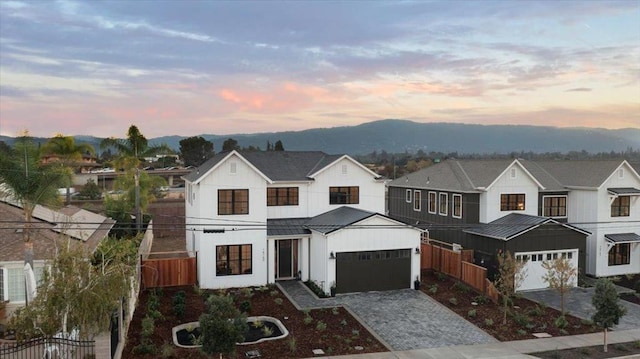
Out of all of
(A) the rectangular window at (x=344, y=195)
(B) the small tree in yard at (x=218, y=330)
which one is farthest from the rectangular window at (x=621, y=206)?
(B) the small tree in yard at (x=218, y=330)

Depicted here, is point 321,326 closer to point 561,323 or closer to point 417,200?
point 561,323

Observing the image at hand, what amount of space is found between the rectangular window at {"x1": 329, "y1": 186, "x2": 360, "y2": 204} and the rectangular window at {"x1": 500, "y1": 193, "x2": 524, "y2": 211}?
838cm

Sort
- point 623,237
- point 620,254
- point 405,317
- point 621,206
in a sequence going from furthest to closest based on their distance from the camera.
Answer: point 621,206 < point 620,254 < point 623,237 < point 405,317

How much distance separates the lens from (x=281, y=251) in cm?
2744

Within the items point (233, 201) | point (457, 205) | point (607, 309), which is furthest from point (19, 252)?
point (457, 205)

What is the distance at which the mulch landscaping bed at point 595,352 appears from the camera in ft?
56.5

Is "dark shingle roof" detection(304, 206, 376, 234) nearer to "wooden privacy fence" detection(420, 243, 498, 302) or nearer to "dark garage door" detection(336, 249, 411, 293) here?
"dark garage door" detection(336, 249, 411, 293)

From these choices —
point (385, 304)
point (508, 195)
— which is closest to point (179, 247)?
point (385, 304)

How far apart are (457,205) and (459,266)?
5.23 m

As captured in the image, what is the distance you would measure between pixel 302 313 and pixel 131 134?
18.4 metres

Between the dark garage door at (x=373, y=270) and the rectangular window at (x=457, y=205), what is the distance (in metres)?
6.65

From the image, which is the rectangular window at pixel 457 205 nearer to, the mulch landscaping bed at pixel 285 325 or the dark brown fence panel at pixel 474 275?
the dark brown fence panel at pixel 474 275

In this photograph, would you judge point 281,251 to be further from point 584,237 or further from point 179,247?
point 584,237

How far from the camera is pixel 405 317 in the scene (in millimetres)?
21250
